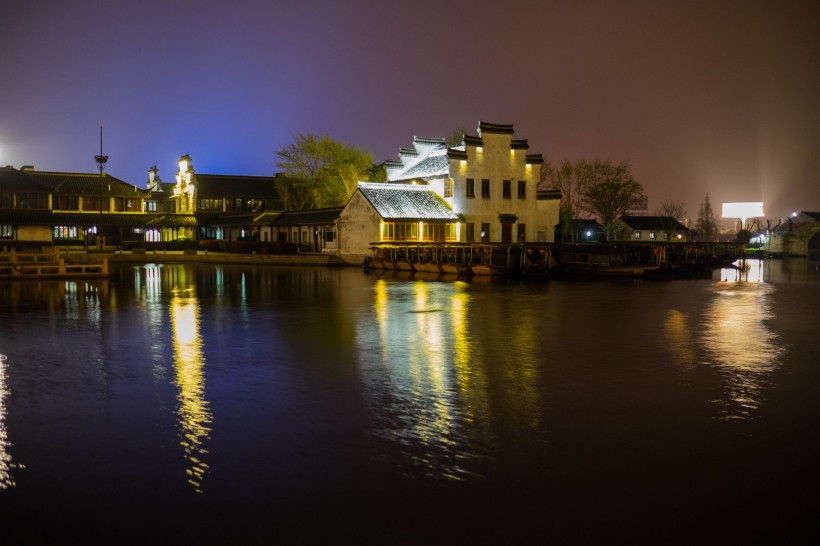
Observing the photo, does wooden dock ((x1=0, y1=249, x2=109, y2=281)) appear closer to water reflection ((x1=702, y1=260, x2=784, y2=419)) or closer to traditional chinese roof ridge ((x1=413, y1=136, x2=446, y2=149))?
water reflection ((x1=702, y1=260, x2=784, y2=419))

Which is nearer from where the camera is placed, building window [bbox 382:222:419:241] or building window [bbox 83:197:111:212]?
building window [bbox 382:222:419:241]

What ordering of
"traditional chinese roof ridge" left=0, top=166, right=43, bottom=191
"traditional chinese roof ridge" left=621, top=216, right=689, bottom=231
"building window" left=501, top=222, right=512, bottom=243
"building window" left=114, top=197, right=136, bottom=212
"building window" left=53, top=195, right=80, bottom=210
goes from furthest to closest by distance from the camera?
1. "traditional chinese roof ridge" left=621, top=216, right=689, bottom=231
2. "building window" left=114, top=197, right=136, bottom=212
3. "building window" left=53, top=195, right=80, bottom=210
4. "traditional chinese roof ridge" left=0, top=166, right=43, bottom=191
5. "building window" left=501, top=222, right=512, bottom=243

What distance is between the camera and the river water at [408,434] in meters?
6.21

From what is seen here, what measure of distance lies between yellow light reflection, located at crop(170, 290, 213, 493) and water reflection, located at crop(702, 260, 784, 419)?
7035mm

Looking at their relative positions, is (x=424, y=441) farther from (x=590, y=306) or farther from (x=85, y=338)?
(x=590, y=306)

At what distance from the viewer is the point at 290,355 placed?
14.7m

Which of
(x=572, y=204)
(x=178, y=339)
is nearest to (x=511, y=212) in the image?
(x=572, y=204)

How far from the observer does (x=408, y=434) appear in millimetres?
8672

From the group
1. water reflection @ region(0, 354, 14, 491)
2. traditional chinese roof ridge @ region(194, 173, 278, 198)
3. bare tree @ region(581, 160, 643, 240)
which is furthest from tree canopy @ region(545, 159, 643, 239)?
water reflection @ region(0, 354, 14, 491)

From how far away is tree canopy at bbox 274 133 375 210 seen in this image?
89.0 metres

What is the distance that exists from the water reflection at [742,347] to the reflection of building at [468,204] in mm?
35326

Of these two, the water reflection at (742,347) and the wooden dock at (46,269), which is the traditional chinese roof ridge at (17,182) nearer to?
the wooden dock at (46,269)

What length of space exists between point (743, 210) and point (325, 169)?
A: 7328cm

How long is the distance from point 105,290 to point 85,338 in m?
16.6
